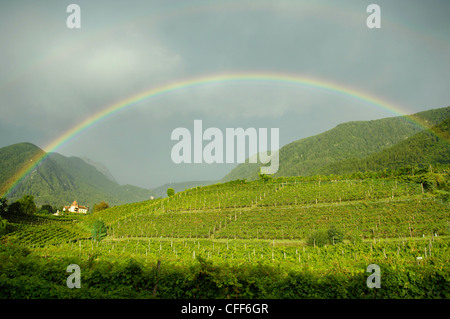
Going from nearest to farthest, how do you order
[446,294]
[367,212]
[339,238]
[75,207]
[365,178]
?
[446,294] → [339,238] → [367,212] → [365,178] → [75,207]

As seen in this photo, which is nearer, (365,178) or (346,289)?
(346,289)

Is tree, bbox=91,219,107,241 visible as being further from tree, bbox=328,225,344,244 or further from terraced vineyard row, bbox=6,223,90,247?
tree, bbox=328,225,344,244

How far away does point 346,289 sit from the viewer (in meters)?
7.55

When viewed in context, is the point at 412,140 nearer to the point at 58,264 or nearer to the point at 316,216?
the point at 316,216

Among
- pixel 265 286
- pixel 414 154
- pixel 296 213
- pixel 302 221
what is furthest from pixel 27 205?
pixel 414 154

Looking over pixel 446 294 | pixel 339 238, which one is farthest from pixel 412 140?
pixel 446 294

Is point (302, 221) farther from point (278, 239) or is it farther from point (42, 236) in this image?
point (42, 236)

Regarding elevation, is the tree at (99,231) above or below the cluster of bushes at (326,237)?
below

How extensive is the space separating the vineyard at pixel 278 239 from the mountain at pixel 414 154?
236 ft

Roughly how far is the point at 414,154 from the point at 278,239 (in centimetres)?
11139

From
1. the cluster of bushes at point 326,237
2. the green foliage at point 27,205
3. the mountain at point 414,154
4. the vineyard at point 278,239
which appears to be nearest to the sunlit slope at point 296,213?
the vineyard at point 278,239

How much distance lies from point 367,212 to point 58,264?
34.5 m

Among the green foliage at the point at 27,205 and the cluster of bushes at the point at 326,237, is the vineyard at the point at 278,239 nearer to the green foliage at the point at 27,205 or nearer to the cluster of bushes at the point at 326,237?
the cluster of bushes at the point at 326,237

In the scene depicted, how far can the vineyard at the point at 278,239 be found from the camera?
25.5 feet
